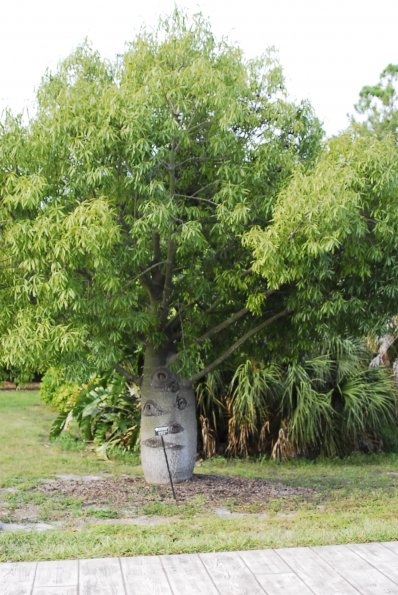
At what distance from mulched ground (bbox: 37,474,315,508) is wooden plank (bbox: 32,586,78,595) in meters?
4.55

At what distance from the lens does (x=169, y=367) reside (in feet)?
32.2

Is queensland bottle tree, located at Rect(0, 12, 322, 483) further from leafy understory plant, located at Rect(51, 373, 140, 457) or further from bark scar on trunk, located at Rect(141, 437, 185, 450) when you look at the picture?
leafy understory plant, located at Rect(51, 373, 140, 457)

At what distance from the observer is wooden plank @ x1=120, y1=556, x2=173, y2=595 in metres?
4.16

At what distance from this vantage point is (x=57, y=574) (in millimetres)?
4410

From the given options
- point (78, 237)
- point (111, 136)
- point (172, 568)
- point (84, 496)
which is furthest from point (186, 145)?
point (172, 568)

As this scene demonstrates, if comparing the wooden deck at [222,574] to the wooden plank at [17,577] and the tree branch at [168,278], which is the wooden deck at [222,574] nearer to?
the wooden plank at [17,577]

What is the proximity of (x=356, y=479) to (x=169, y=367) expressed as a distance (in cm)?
321

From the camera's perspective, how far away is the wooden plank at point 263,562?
4.48 metres

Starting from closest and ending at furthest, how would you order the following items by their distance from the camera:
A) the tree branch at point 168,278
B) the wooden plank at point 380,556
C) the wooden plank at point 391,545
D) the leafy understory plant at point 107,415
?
the wooden plank at point 380,556 < the wooden plank at point 391,545 < the tree branch at point 168,278 < the leafy understory plant at point 107,415

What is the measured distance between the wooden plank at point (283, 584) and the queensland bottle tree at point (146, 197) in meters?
3.67

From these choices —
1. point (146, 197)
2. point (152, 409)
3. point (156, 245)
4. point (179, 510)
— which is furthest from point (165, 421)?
point (146, 197)

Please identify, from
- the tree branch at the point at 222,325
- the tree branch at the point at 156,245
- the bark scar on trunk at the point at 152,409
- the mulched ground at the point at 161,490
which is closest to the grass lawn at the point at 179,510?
the mulched ground at the point at 161,490

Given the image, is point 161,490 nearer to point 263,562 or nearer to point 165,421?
point 165,421

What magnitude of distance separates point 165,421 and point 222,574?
534 centimetres
